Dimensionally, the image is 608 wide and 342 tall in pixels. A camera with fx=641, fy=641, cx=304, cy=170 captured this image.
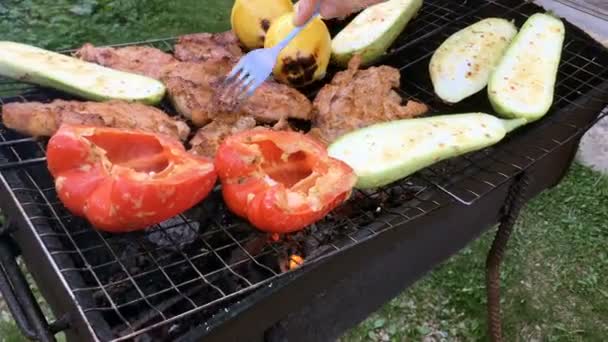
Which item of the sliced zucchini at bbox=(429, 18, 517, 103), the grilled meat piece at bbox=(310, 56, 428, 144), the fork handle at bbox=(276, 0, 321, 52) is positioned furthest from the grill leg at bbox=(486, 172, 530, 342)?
the fork handle at bbox=(276, 0, 321, 52)

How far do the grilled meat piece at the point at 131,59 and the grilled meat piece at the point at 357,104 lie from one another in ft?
2.17

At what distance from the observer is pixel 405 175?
215 centimetres

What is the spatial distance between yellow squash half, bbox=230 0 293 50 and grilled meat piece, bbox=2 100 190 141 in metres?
0.77

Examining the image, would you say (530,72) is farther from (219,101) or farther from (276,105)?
(219,101)

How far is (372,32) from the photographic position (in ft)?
9.48

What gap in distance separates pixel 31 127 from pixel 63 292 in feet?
2.01

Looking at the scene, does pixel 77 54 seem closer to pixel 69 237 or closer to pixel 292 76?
pixel 292 76

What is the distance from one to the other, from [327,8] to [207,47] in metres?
0.66

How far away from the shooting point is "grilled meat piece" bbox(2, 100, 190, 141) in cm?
207

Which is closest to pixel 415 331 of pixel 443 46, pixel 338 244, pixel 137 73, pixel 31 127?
pixel 443 46

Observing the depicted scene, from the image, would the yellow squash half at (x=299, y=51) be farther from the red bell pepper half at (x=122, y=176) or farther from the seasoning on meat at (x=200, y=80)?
the red bell pepper half at (x=122, y=176)

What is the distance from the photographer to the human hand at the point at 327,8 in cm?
239

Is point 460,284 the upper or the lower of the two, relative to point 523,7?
lower

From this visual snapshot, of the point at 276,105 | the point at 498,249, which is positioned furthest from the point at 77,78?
the point at 498,249
